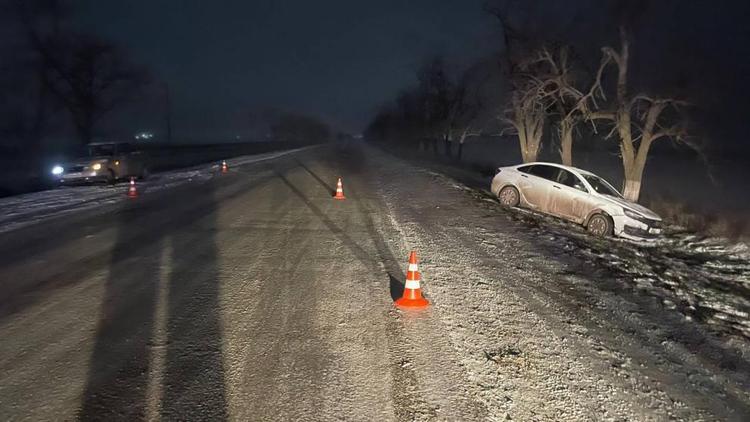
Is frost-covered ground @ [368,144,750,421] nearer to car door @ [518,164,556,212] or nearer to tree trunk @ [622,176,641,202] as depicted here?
car door @ [518,164,556,212]

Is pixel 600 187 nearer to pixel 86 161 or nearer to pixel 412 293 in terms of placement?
pixel 412 293

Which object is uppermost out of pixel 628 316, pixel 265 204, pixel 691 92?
pixel 691 92

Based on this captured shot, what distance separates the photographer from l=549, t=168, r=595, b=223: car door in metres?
10.4

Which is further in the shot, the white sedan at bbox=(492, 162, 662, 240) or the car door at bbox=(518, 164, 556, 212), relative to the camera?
the car door at bbox=(518, 164, 556, 212)

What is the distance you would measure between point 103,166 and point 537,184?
15.1 metres

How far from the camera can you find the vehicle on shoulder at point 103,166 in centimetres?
1520

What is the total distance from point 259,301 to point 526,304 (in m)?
3.18

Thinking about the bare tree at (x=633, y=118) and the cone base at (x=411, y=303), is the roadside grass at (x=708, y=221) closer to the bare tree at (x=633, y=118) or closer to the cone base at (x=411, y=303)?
the bare tree at (x=633, y=118)

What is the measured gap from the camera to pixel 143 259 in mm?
6258

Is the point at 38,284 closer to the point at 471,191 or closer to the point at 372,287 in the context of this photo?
the point at 372,287

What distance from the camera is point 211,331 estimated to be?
13.4 ft

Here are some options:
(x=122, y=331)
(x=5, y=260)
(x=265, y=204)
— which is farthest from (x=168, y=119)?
(x=122, y=331)

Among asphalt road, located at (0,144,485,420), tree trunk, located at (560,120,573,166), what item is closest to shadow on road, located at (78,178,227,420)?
asphalt road, located at (0,144,485,420)

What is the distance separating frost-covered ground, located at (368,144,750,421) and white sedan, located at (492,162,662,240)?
1.88 feet
